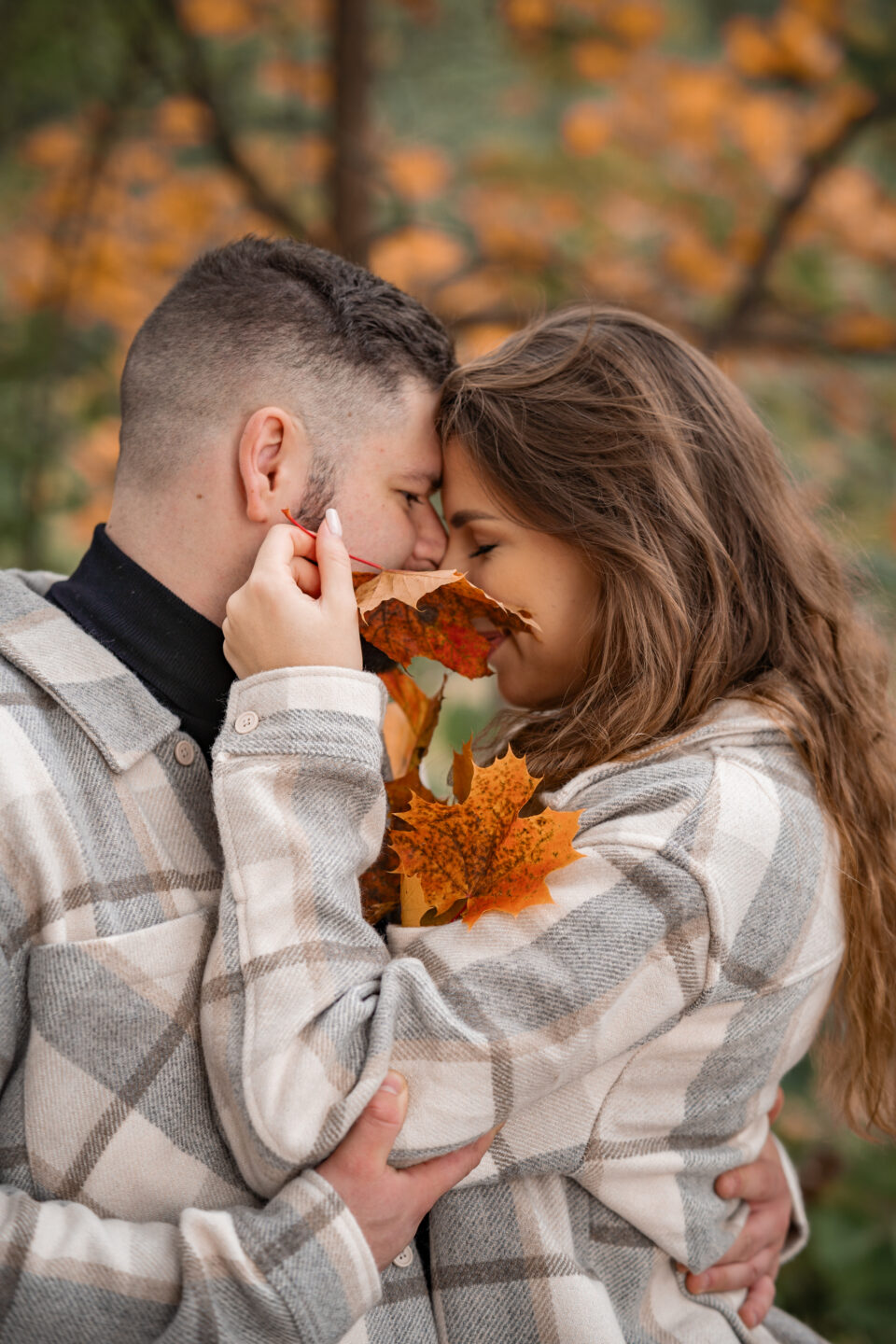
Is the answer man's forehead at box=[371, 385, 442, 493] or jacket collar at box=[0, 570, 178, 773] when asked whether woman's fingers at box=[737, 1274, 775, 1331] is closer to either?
jacket collar at box=[0, 570, 178, 773]

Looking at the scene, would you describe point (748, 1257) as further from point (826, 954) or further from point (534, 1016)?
point (534, 1016)

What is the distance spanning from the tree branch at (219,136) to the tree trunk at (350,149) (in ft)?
0.44

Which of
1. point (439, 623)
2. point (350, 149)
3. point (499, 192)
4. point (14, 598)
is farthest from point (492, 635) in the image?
point (499, 192)

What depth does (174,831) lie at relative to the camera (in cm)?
142

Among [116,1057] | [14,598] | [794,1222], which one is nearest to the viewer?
[116,1057]

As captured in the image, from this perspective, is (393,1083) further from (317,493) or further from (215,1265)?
(317,493)

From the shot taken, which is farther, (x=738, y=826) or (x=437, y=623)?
→ (x=437, y=623)

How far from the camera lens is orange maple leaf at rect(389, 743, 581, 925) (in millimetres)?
1308

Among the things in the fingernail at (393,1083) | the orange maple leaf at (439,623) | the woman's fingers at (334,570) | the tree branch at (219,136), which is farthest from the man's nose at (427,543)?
the tree branch at (219,136)

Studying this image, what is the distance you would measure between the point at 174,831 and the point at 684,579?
864 mm

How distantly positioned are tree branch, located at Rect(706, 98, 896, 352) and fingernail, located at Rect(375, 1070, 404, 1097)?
2.71 meters

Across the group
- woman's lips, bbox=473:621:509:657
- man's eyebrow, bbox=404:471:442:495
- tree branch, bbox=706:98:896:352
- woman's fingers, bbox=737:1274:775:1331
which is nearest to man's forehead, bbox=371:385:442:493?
man's eyebrow, bbox=404:471:442:495

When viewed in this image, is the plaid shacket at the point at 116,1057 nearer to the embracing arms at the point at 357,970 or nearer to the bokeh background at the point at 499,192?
the embracing arms at the point at 357,970

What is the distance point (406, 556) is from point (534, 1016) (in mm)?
797
